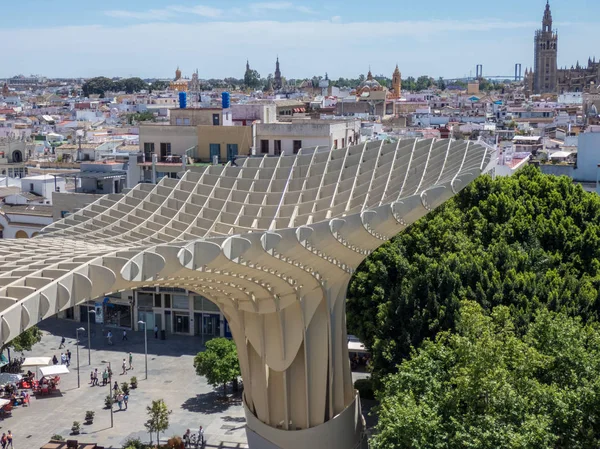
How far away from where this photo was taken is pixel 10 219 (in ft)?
155

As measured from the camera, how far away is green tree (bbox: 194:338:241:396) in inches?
1228

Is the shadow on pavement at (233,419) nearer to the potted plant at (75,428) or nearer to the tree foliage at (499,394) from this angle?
the potted plant at (75,428)

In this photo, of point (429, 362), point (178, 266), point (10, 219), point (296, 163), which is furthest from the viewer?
point (10, 219)

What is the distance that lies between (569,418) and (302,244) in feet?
21.1

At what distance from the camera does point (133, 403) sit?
3161 centimetres

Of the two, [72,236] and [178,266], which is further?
[72,236]

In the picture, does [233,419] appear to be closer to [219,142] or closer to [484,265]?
[484,265]

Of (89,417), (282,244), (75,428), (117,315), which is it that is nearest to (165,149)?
(117,315)

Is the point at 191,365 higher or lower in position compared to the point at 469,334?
lower

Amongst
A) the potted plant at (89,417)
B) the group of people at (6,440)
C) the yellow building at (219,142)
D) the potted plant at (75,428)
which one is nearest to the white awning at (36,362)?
the potted plant at (89,417)

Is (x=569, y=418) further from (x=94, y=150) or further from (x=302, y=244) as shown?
(x=94, y=150)

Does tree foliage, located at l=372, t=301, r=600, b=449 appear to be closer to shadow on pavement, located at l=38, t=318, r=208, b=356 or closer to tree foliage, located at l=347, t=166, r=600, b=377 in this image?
tree foliage, located at l=347, t=166, r=600, b=377

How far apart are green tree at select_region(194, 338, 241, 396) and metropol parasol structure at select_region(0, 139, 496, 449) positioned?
20.8 ft

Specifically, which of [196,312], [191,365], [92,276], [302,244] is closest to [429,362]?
[302,244]
